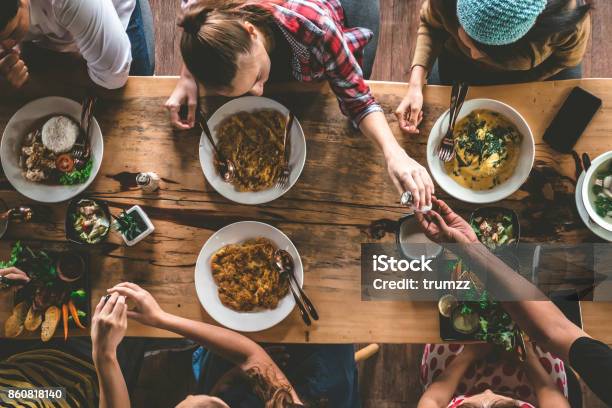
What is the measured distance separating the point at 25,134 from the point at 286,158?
0.95m

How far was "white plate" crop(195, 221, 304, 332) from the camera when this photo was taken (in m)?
1.67

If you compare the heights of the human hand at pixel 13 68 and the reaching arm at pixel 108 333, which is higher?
the human hand at pixel 13 68

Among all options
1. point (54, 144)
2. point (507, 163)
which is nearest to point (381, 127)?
point (507, 163)

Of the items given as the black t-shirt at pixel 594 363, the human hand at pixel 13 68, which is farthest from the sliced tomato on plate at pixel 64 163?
the black t-shirt at pixel 594 363

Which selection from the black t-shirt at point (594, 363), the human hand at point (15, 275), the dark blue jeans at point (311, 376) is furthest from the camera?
the dark blue jeans at point (311, 376)

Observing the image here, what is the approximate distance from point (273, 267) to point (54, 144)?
0.88 m

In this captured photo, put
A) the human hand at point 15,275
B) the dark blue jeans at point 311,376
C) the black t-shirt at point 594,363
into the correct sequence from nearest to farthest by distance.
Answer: the black t-shirt at point 594,363 < the human hand at point 15,275 < the dark blue jeans at point 311,376

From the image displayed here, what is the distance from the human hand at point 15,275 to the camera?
1.67m

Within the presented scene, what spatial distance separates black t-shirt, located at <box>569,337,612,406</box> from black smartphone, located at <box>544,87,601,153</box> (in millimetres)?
665

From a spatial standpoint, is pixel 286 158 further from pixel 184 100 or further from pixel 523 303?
pixel 523 303

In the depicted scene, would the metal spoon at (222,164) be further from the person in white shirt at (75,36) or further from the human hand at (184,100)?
the person in white shirt at (75,36)

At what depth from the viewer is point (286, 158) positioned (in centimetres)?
171

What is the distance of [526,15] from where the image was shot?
4.67ft

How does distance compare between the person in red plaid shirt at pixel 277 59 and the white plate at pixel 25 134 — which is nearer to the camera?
the person in red plaid shirt at pixel 277 59
